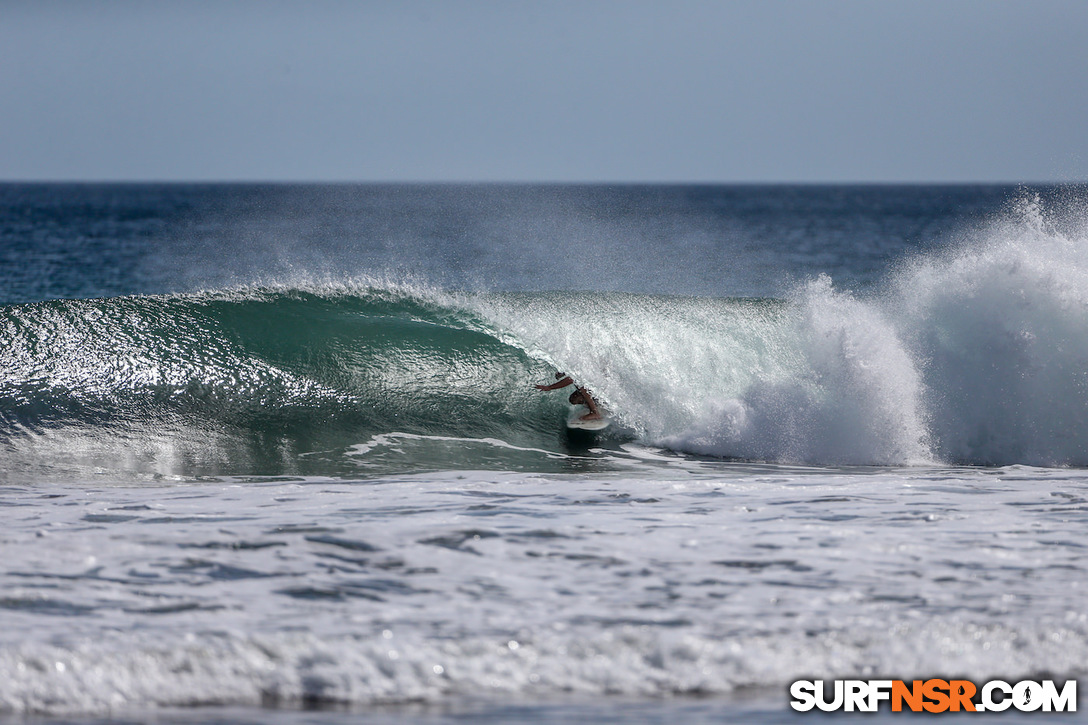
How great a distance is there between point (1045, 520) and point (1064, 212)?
18.4 feet

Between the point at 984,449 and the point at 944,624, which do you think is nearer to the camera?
the point at 944,624

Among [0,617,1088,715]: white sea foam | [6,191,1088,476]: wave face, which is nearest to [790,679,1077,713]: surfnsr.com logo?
[0,617,1088,715]: white sea foam

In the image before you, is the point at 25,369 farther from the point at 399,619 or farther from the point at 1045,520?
the point at 1045,520

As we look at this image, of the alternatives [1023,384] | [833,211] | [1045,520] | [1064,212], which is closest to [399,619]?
[1045,520]

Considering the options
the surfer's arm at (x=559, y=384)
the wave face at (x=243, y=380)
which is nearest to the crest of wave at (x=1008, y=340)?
the surfer's arm at (x=559, y=384)

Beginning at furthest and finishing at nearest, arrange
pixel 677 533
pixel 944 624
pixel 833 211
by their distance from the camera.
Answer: pixel 833 211, pixel 677 533, pixel 944 624

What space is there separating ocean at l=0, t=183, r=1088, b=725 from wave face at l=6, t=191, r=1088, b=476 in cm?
4

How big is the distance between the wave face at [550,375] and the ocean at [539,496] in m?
0.04

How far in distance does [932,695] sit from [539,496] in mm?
3337

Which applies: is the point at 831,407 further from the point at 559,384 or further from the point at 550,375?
the point at 550,375

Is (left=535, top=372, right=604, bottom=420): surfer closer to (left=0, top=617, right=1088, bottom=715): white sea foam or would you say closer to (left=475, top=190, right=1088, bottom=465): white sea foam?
(left=475, top=190, right=1088, bottom=465): white sea foam

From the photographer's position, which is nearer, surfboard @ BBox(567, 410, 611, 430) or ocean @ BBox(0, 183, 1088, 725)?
ocean @ BBox(0, 183, 1088, 725)

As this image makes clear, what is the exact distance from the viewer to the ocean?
3932mm

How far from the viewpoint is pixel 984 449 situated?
349 inches
